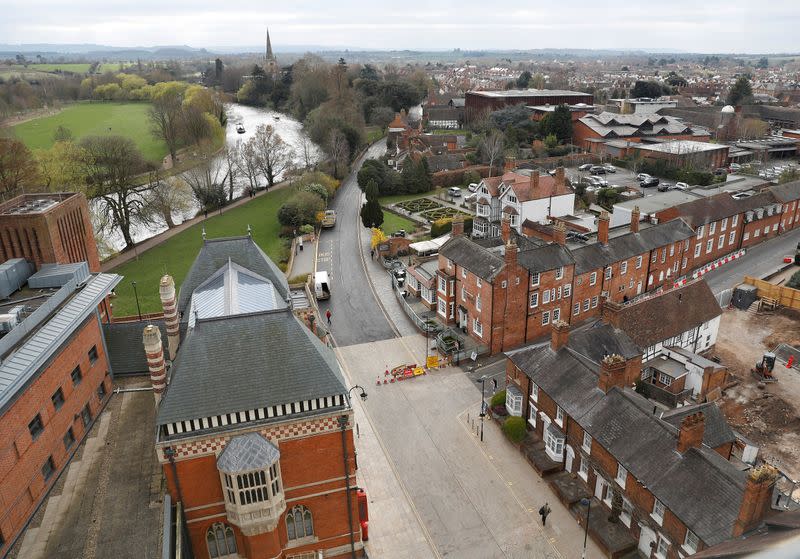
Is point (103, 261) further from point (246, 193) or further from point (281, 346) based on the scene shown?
point (281, 346)

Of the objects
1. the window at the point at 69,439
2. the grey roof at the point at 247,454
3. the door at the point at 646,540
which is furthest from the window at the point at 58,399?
the door at the point at 646,540

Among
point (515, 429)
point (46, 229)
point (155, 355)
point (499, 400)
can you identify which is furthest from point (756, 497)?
point (46, 229)

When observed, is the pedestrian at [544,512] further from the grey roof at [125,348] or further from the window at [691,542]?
the grey roof at [125,348]

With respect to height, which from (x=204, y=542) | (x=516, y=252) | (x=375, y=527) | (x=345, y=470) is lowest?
(x=375, y=527)

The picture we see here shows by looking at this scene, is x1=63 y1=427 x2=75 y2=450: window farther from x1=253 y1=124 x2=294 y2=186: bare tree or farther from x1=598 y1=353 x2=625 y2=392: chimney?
x1=253 y1=124 x2=294 y2=186: bare tree

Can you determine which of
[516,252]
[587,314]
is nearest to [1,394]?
[516,252]

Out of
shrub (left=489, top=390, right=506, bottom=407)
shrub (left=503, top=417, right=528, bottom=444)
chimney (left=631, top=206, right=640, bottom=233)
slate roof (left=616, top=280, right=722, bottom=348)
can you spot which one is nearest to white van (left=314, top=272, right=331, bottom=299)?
shrub (left=489, top=390, right=506, bottom=407)
